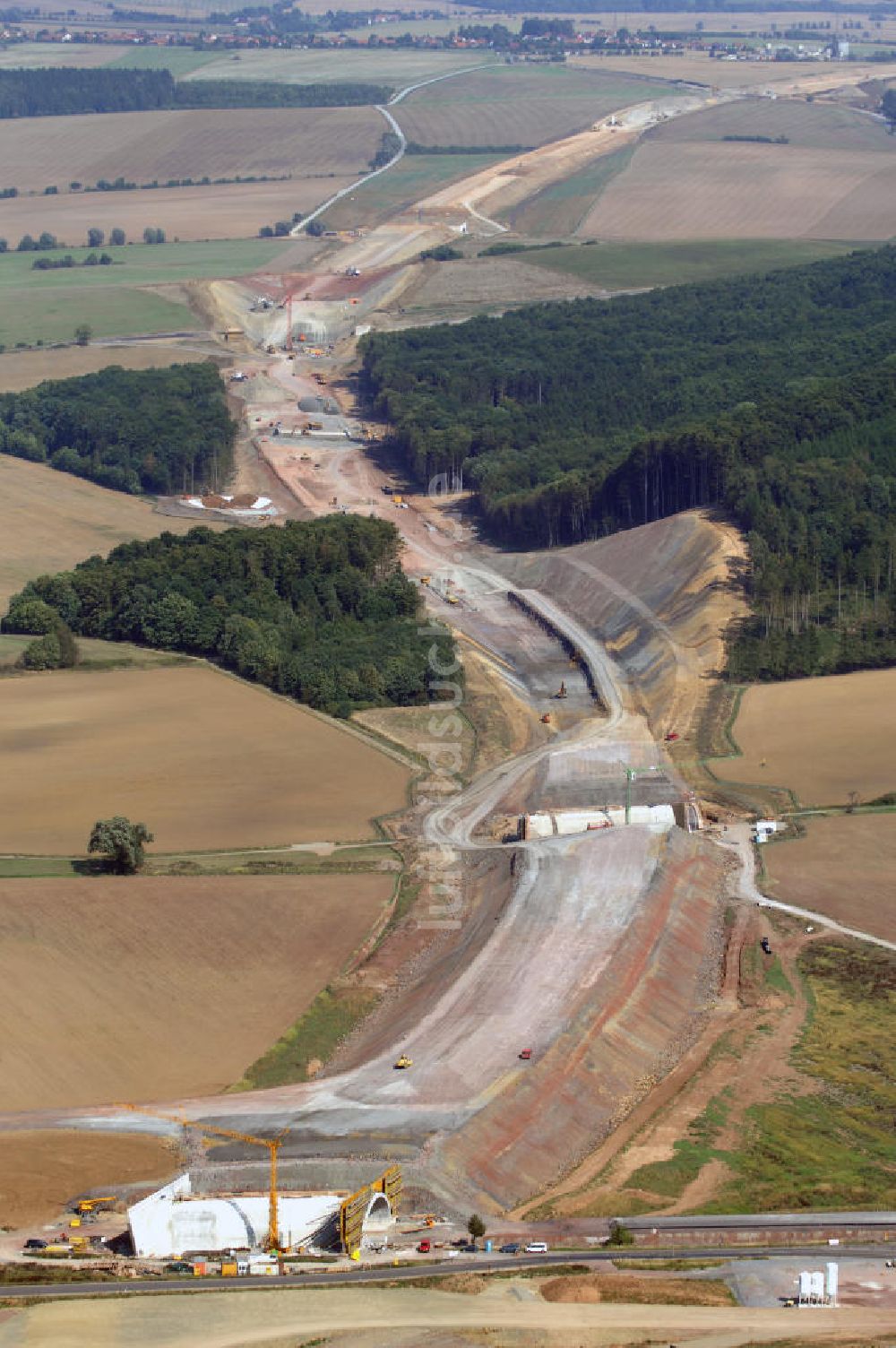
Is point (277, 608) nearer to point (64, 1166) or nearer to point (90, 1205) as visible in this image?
point (64, 1166)

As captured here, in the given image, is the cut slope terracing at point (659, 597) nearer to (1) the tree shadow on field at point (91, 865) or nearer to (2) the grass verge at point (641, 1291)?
(1) the tree shadow on field at point (91, 865)

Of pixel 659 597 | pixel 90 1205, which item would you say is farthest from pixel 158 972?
pixel 659 597

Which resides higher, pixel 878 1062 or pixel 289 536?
pixel 289 536

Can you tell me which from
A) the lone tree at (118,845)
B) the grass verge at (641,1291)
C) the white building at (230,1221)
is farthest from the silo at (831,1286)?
the lone tree at (118,845)

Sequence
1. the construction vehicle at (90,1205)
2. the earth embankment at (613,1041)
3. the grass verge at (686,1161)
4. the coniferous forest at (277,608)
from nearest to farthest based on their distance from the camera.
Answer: the construction vehicle at (90,1205) < the grass verge at (686,1161) < the earth embankment at (613,1041) < the coniferous forest at (277,608)

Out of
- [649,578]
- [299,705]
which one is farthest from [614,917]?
[649,578]

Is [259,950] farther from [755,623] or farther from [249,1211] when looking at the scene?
[755,623]
